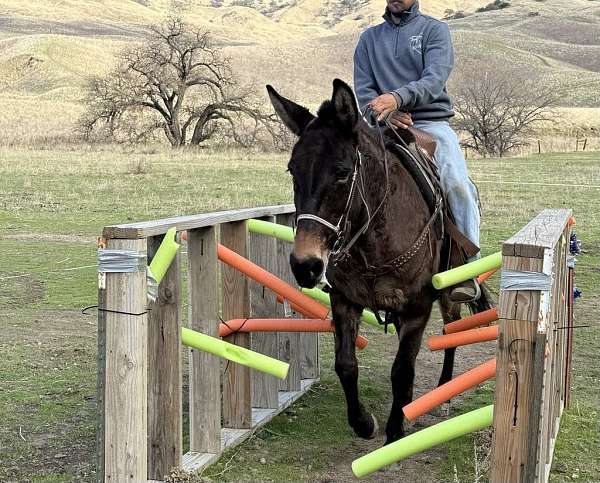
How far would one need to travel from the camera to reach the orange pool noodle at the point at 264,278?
520 cm

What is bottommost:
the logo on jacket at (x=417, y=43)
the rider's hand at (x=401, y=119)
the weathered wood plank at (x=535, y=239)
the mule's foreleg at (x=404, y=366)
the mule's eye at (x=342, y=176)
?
the mule's foreleg at (x=404, y=366)

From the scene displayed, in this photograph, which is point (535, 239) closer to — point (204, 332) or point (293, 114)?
point (293, 114)

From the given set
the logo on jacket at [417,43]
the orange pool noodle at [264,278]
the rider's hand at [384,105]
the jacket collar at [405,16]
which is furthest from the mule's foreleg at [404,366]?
the jacket collar at [405,16]

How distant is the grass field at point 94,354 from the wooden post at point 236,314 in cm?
21

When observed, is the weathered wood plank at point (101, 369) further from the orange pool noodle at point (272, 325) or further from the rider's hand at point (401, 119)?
the rider's hand at point (401, 119)

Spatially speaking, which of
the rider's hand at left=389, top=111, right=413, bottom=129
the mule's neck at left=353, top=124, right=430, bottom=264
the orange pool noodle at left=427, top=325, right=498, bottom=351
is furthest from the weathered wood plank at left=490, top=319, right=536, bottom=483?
the rider's hand at left=389, top=111, right=413, bottom=129

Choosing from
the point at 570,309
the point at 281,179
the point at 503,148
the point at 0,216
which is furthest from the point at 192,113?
the point at 570,309

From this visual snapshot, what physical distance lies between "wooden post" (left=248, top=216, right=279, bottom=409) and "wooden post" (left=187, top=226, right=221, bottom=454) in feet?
3.21

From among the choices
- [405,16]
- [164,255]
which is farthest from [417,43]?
[164,255]

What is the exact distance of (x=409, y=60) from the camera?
5.78 metres

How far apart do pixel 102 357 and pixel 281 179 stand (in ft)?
59.7

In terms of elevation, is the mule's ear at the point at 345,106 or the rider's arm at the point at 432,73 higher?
the rider's arm at the point at 432,73

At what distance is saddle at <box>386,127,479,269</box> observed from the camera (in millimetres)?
5098

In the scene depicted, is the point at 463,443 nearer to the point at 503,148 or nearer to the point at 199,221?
the point at 199,221
